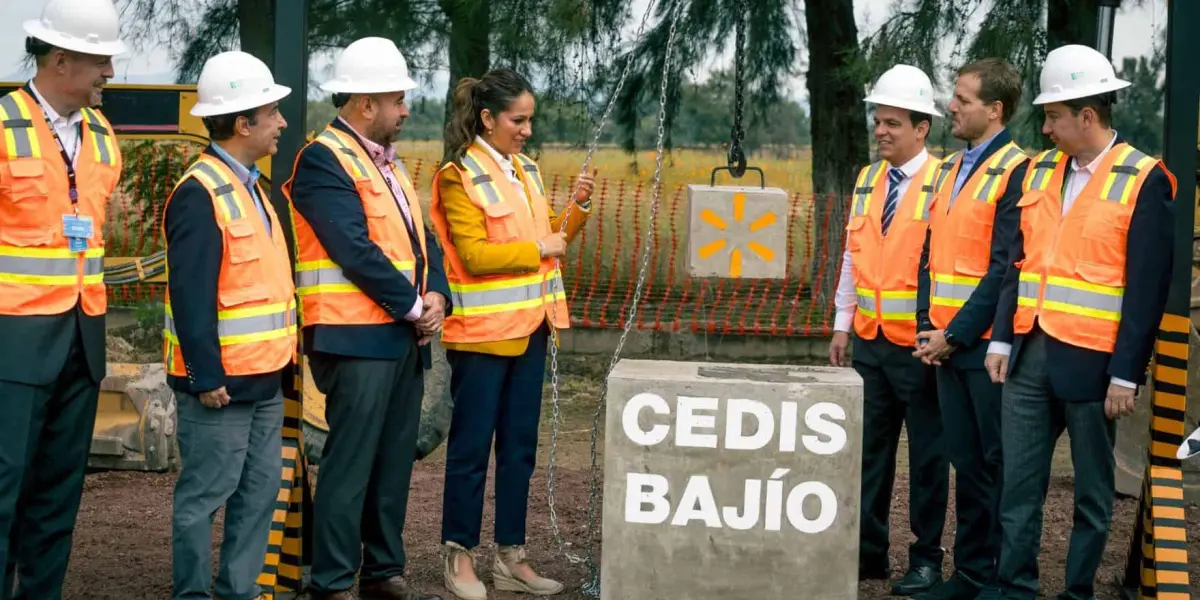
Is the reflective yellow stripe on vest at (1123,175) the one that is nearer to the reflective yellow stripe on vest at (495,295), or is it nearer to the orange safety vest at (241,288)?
the reflective yellow stripe on vest at (495,295)

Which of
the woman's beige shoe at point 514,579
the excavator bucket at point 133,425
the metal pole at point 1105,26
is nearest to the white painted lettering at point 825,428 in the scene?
the woman's beige shoe at point 514,579

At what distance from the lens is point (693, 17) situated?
432 inches

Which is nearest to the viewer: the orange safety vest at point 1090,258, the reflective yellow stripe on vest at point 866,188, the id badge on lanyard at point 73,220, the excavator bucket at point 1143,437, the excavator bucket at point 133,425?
the id badge on lanyard at point 73,220

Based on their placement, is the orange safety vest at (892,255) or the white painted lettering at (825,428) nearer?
the white painted lettering at (825,428)

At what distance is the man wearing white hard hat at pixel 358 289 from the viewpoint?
487 centimetres

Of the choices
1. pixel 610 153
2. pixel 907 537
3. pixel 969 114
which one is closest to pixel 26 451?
pixel 969 114

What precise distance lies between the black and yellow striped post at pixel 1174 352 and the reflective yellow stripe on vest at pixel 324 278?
8.83ft

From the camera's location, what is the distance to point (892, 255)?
18.3ft

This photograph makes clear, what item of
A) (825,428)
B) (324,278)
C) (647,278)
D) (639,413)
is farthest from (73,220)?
(647,278)

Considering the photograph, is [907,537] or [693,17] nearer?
[907,537]

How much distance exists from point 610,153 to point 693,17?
26.8ft

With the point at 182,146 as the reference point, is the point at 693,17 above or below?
above

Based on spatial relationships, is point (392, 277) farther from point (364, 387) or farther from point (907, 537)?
point (907, 537)

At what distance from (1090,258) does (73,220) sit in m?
3.17
